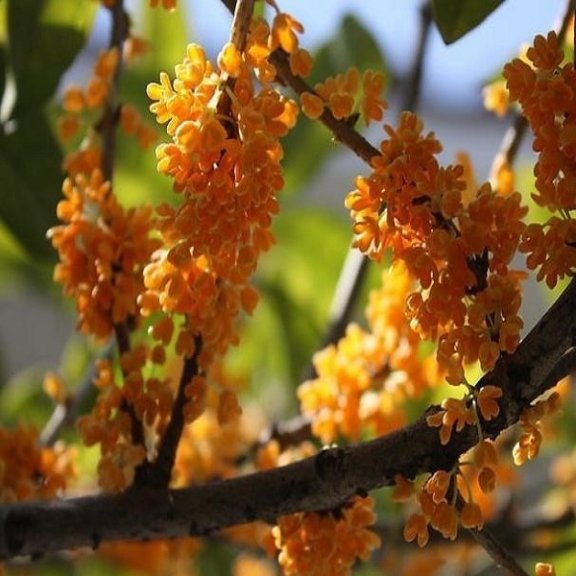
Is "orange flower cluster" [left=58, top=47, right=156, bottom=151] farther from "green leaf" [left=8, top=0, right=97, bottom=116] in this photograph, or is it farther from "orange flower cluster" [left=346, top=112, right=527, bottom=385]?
"orange flower cluster" [left=346, top=112, right=527, bottom=385]

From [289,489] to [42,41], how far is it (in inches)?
12.2

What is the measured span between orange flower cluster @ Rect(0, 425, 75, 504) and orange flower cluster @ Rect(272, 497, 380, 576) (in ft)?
0.48

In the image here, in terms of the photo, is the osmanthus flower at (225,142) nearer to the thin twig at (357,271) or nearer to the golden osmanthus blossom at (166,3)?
the golden osmanthus blossom at (166,3)

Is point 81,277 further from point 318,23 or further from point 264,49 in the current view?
point 318,23

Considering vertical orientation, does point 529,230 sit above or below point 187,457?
above

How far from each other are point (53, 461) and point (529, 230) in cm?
29

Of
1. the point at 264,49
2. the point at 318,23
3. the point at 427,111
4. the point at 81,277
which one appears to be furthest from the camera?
the point at 427,111

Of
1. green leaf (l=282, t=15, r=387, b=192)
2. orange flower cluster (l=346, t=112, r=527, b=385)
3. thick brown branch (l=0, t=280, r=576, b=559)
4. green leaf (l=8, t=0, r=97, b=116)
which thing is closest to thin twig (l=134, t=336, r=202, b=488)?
thick brown branch (l=0, t=280, r=576, b=559)

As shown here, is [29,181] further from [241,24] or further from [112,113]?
[241,24]

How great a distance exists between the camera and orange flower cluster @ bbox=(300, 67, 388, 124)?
0.43 m

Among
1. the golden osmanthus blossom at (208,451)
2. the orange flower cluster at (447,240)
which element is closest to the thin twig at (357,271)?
the golden osmanthus blossom at (208,451)

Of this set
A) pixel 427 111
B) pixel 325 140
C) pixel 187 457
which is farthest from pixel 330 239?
pixel 427 111

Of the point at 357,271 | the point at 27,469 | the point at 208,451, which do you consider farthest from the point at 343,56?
the point at 27,469

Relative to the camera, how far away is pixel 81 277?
20.1 inches
